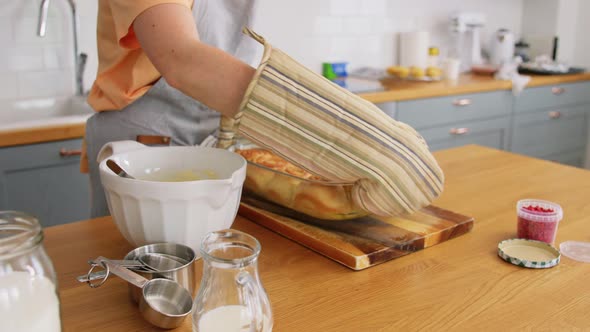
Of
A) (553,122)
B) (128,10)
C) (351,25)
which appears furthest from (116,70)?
(553,122)

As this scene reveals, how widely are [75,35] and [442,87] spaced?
1.63 metres

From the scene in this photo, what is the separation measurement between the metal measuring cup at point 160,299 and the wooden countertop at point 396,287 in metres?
0.02

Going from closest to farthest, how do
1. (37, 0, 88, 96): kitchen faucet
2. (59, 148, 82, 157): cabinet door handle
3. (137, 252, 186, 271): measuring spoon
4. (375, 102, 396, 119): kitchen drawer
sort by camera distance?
(137, 252, 186, 271): measuring spoon → (59, 148, 82, 157): cabinet door handle → (37, 0, 88, 96): kitchen faucet → (375, 102, 396, 119): kitchen drawer

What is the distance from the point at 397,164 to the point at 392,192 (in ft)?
0.15

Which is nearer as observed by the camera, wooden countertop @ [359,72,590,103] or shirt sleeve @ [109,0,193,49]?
shirt sleeve @ [109,0,193,49]

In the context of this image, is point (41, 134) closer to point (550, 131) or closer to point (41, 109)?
point (41, 109)

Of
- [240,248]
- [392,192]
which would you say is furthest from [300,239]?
[240,248]

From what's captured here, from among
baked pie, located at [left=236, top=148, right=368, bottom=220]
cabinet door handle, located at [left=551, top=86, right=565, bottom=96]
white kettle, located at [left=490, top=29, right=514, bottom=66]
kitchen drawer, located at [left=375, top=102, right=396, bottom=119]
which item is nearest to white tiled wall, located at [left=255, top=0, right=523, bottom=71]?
white kettle, located at [left=490, top=29, right=514, bottom=66]

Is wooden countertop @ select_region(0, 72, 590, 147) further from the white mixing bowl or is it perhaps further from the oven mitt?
the oven mitt

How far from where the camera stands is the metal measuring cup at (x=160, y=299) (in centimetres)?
67

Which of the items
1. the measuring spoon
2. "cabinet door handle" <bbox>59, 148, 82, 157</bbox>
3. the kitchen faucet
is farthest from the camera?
the kitchen faucet

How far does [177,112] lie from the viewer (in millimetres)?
1266

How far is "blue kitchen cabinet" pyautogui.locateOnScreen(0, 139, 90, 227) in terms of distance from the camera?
1824mm

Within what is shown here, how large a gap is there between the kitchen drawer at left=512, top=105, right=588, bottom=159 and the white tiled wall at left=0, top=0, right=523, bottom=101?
27.5 inches
